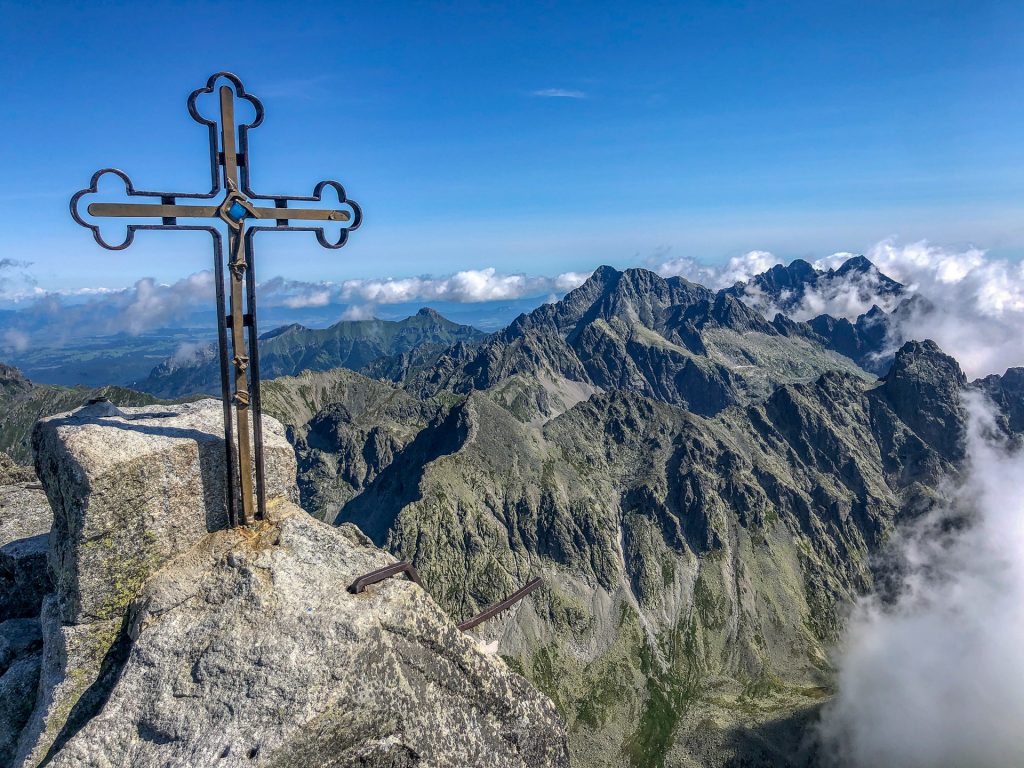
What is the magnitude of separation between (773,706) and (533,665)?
237 ft

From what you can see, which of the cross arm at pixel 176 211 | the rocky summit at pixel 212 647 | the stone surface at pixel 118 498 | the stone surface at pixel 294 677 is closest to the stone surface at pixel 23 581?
the rocky summit at pixel 212 647

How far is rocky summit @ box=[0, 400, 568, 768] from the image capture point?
308 inches

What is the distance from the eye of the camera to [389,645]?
8664mm

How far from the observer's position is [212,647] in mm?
8273

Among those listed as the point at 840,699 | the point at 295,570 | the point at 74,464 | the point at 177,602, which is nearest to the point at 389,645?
the point at 295,570

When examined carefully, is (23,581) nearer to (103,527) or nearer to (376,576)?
(103,527)

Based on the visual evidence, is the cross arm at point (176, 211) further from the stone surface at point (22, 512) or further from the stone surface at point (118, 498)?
the stone surface at point (22, 512)

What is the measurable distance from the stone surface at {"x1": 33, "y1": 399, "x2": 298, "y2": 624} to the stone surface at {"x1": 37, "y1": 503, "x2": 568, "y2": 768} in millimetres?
432

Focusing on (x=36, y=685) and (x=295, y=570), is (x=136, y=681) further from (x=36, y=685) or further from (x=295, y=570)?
(x=36, y=685)

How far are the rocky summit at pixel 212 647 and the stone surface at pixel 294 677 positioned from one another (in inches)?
0.8

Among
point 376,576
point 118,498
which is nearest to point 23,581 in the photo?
point 118,498

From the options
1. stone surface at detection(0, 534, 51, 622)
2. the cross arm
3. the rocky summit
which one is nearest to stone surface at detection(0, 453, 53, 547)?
stone surface at detection(0, 534, 51, 622)

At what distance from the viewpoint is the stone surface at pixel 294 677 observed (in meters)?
7.71

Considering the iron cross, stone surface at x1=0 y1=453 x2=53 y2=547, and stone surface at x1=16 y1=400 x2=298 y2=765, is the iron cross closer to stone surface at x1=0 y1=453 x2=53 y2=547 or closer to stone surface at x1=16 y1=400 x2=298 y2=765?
stone surface at x1=16 y1=400 x2=298 y2=765
